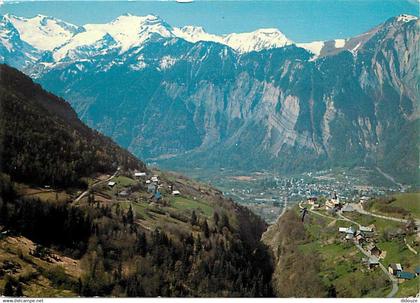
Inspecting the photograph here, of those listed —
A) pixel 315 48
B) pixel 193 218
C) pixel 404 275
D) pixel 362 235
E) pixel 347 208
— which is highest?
pixel 315 48

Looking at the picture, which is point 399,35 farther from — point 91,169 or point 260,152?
point 91,169

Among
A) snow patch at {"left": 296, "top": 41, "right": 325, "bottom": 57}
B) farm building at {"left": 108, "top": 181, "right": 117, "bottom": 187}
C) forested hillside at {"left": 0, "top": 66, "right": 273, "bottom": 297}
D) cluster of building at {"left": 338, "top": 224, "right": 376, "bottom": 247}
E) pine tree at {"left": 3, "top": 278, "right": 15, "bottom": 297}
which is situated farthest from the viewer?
snow patch at {"left": 296, "top": 41, "right": 325, "bottom": 57}

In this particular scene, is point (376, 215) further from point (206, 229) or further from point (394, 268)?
point (394, 268)

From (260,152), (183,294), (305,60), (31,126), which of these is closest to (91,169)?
(31,126)

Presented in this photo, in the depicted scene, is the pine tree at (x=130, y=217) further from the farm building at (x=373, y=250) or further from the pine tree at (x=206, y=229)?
the farm building at (x=373, y=250)

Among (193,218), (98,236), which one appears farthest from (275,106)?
(98,236)

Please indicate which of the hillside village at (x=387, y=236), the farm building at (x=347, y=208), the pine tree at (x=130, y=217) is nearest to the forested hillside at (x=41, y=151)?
the pine tree at (x=130, y=217)

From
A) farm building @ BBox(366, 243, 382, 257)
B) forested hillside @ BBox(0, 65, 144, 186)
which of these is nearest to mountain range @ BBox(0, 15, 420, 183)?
forested hillside @ BBox(0, 65, 144, 186)

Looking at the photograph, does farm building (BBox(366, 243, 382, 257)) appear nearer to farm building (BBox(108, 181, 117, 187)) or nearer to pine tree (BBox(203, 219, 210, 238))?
pine tree (BBox(203, 219, 210, 238))
